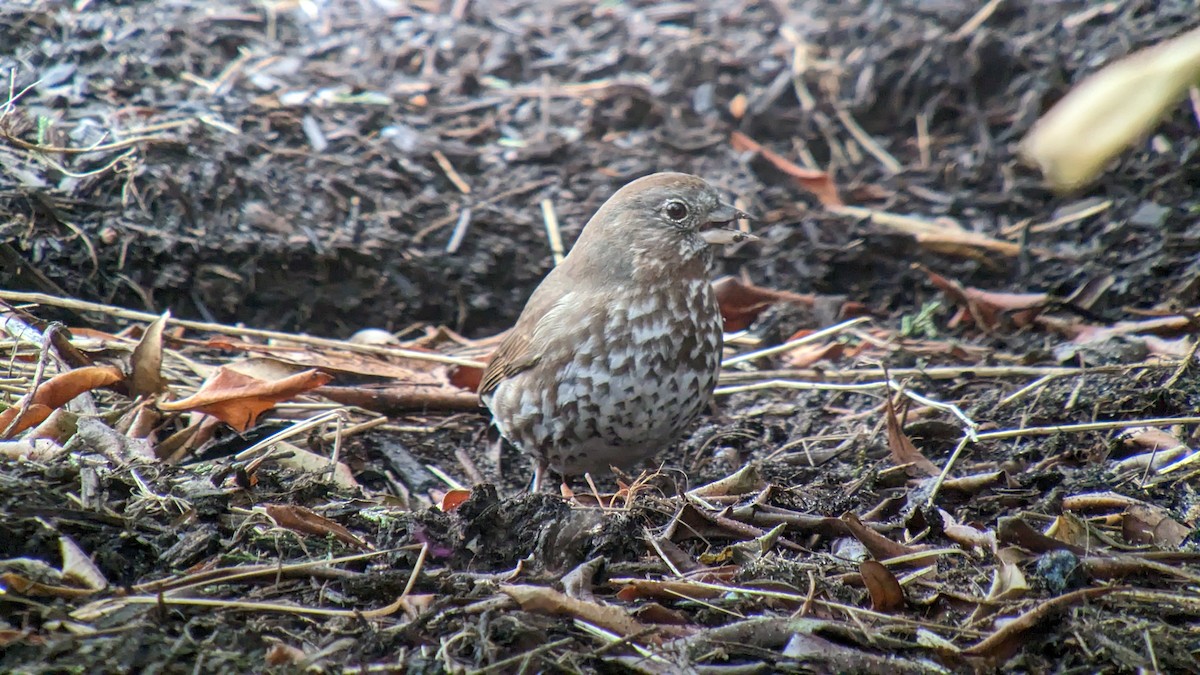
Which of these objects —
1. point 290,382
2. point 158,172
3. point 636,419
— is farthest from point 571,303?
point 158,172

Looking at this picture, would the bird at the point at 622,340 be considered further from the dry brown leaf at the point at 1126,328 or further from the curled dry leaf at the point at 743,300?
the dry brown leaf at the point at 1126,328

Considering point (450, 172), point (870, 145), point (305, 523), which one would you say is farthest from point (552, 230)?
point (305, 523)

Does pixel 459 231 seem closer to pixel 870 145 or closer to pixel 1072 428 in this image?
pixel 870 145

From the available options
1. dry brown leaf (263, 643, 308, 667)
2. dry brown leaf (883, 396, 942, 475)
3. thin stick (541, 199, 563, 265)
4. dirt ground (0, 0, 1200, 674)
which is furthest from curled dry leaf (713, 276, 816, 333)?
dry brown leaf (263, 643, 308, 667)

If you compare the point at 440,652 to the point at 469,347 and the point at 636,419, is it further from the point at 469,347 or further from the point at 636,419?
the point at 469,347

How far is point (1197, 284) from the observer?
4.36 m

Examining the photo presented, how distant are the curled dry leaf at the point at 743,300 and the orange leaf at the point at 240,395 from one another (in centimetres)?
207

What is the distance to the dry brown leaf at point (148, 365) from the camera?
365 cm

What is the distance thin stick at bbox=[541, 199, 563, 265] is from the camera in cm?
529

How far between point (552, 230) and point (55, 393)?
2656 millimetres

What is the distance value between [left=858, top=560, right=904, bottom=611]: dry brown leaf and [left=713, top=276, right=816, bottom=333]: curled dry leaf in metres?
2.67

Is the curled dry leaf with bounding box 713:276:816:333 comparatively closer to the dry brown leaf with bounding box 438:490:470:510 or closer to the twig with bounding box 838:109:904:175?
the twig with bounding box 838:109:904:175

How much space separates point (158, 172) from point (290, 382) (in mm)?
1873

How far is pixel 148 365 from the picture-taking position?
365 centimetres
